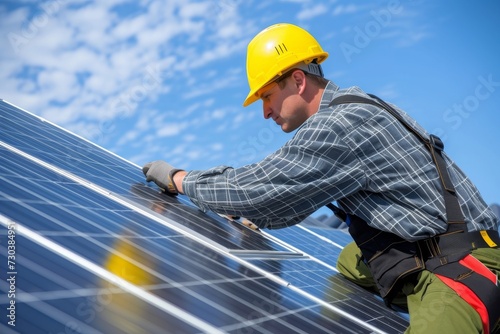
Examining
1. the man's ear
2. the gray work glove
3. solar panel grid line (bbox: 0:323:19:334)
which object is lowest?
solar panel grid line (bbox: 0:323:19:334)

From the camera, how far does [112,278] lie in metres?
2.66

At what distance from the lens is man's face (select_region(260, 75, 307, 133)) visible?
4.63m

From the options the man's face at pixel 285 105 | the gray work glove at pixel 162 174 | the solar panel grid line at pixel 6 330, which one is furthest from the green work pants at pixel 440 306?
the solar panel grid line at pixel 6 330

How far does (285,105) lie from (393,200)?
1.24 m

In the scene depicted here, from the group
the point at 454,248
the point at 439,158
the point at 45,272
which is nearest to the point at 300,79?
the point at 439,158

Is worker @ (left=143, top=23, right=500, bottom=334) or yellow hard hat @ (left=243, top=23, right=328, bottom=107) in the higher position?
yellow hard hat @ (left=243, top=23, right=328, bottom=107)

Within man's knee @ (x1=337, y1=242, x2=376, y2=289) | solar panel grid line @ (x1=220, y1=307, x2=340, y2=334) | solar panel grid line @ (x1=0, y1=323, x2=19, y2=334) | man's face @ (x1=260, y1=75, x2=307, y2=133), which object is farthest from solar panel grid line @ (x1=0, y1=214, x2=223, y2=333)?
man's knee @ (x1=337, y1=242, x2=376, y2=289)

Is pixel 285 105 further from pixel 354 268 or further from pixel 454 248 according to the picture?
pixel 354 268

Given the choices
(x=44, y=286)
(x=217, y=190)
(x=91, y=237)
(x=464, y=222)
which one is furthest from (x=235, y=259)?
(x=44, y=286)

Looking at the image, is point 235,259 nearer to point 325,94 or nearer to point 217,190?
point 217,190

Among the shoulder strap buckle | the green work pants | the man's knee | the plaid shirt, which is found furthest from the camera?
the man's knee

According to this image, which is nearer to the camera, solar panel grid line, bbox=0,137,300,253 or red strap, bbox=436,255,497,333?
red strap, bbox=436,255,497,333

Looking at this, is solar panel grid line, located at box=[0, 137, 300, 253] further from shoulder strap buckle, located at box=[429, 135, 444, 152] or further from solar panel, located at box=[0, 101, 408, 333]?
shoulder strap buckle, located at box=[429, 135, 444, 152]

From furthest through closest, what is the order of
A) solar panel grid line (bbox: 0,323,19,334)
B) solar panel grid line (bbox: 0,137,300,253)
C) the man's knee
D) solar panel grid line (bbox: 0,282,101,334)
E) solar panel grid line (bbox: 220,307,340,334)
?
1. the man's knee
2. solar panel grid line (bbox: 0,137,300,253)
3. solar panel grid line (bbox: 220,307,340,334)
4. solar panel grid line (bbox: 0,282,101,334)
5. solar panel grid line (bbox: 0,323,19,334)
